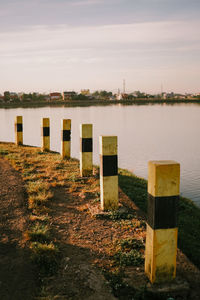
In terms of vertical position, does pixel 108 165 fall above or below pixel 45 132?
below

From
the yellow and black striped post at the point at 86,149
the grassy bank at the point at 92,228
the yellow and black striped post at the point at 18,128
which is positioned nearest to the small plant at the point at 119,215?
the grassy bank at the point at 92,228

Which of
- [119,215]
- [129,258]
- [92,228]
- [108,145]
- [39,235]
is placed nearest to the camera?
[129,258]

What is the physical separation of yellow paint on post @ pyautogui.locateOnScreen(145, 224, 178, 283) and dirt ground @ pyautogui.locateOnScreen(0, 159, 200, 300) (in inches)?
5.8

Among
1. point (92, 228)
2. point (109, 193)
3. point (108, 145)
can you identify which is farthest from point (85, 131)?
point (92, 228)

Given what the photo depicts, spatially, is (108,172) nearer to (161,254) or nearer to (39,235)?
(39,235)

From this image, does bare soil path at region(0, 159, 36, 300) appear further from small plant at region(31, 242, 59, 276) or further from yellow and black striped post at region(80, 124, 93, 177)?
yellow and black striped post at region(80, 124, 93, 177)

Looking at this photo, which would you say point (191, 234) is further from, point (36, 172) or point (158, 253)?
point (36, 172)

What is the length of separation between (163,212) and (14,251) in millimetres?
1744

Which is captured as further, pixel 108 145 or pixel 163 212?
pixel 108 145

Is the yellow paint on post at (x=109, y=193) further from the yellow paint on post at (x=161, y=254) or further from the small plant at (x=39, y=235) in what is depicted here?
the yellow paint on post at (x=161, y=254)

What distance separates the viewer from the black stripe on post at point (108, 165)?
4477 millimetres

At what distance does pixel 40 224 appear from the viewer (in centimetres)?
394

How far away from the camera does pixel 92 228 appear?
396 centimetres

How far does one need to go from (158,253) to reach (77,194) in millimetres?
2809
